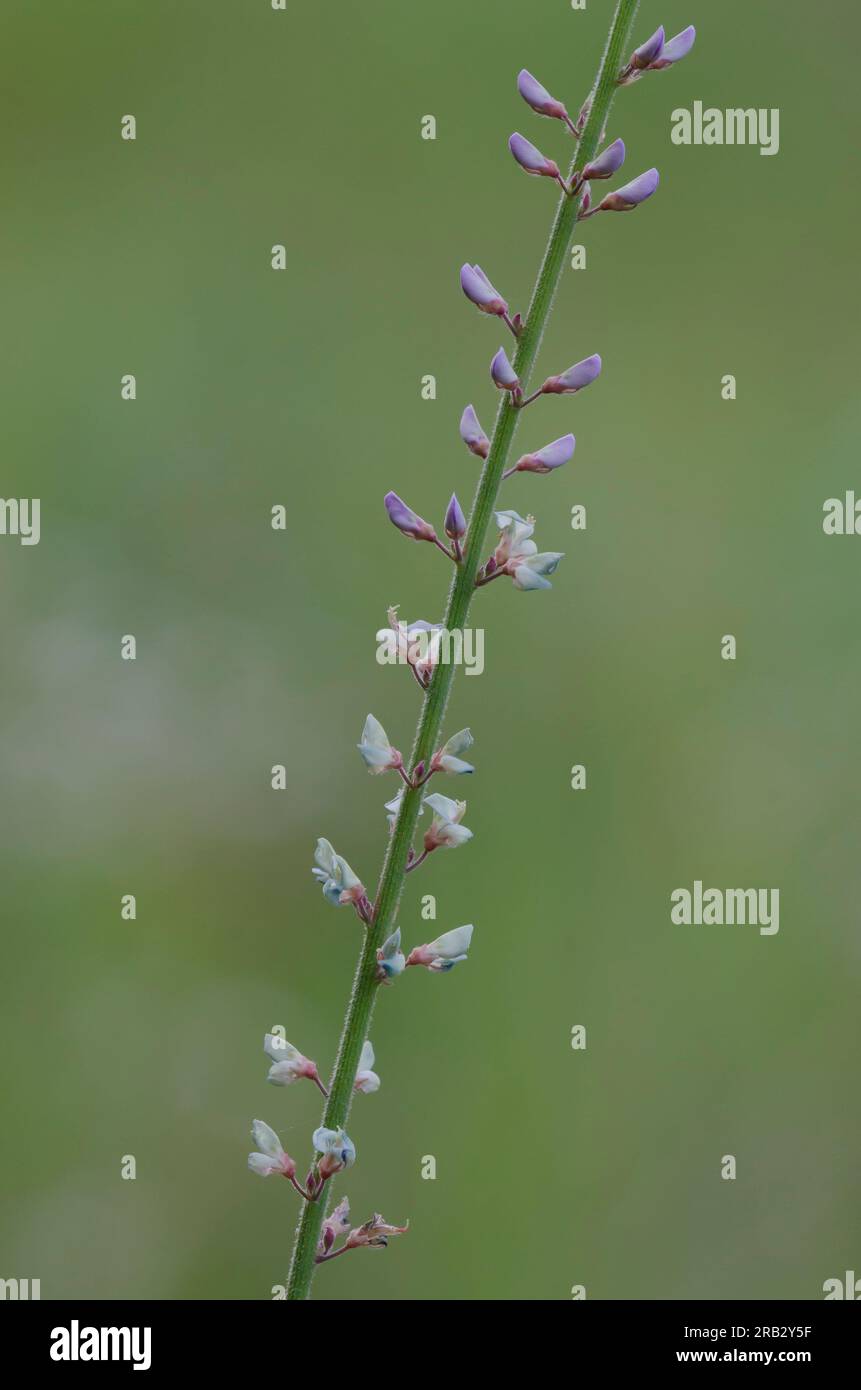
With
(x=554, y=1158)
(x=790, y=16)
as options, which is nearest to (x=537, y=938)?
(x=554, y=1158)

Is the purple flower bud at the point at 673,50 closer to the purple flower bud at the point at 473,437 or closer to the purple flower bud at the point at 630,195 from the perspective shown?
the purple flower bud at the point at 630,195

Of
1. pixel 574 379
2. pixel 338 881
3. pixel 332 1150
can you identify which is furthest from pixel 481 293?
pixel 332 1150

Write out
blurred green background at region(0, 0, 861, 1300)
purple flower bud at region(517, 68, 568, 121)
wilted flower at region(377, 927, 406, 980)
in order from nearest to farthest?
1. wilted flower at region(377, 927, 406, 980)
2. purple flower bud at region(517, 68, 568, 121)
3. blurred green background at region(0, 0, 861, 1300)

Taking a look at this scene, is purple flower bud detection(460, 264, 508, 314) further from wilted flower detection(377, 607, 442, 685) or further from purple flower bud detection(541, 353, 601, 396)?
wilted flower detection(377, 607, 442, 685)

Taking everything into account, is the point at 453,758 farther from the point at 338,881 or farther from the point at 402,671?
the point at 402,671

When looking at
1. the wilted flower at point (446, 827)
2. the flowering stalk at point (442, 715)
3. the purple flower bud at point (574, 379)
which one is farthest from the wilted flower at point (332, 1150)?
the purple flower bud at point (574, 379)

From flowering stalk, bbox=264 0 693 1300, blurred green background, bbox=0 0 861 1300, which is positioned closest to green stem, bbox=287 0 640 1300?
flowering stalk, bbox=264 0 693 1300
